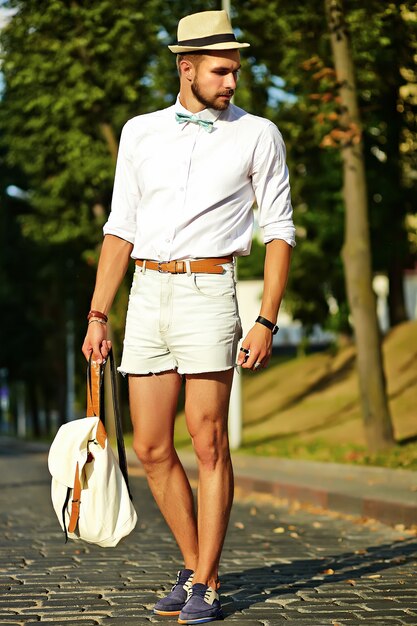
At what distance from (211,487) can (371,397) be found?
11405mm

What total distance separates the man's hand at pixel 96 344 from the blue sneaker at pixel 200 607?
1.00 m

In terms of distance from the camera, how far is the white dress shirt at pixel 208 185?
5.56 metres

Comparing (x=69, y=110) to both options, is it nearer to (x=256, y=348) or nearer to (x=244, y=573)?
(x=244, y=573)

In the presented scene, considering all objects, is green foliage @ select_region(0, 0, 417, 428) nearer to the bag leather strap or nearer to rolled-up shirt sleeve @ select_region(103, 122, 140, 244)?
rolled-up shirt sleeve @ select_region(103, 122, 140, 244)

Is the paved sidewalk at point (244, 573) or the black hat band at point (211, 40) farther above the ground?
the black hat band at point (211, 40)

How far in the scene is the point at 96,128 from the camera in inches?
1080

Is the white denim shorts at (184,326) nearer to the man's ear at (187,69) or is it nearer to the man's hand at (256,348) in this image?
the man's hand at (256,348)

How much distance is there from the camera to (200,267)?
5.56 m

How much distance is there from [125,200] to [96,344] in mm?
624

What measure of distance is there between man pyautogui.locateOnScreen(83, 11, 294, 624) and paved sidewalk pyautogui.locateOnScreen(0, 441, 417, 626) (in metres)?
0.56

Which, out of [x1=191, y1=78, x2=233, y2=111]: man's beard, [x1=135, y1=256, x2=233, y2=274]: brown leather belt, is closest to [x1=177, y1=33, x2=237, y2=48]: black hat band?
[x1=191, y1=78, x2=233, y2=111]: man's beard

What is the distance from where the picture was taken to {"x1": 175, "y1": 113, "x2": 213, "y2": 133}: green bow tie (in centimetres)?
558

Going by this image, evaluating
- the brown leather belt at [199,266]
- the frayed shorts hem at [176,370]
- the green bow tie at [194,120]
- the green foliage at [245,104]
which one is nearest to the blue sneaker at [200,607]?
the frayed shorts hem at [176,370]

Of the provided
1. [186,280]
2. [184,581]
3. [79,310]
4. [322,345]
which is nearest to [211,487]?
[184,581]
